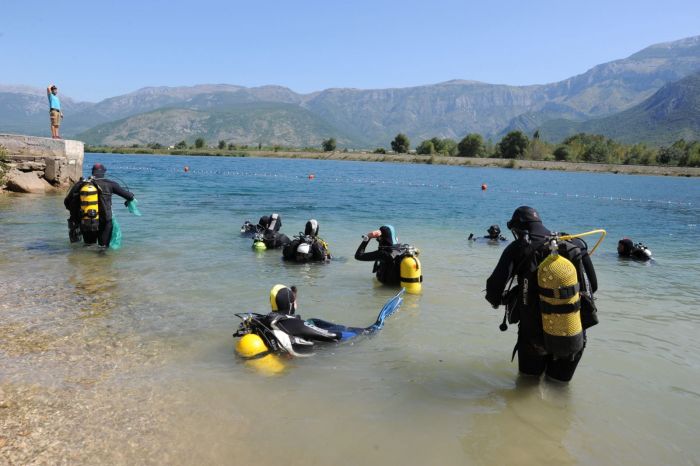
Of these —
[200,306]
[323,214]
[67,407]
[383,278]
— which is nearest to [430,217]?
[323,214]

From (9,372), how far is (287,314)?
3122 millimetres

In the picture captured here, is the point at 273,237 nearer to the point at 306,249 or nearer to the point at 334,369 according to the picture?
the point at 306,249

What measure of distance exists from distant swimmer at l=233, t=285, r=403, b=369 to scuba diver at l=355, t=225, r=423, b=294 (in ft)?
10.4

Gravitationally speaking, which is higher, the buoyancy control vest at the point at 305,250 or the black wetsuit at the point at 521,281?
the black wetsuit at the point at 521,281

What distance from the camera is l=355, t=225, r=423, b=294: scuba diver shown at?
9641 millimetres

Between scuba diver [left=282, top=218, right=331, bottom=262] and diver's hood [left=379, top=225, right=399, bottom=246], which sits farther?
scuba diver [left=282, top=218, right=331, bottom=262]

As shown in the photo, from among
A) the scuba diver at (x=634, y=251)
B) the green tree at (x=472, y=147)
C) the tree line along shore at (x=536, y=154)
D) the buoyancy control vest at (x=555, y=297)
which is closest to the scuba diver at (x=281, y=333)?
the buoyancy control vest at (x=555, y=297)

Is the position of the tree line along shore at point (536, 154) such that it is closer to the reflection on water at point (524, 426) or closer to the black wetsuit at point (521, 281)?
the reflection on water at point (524, 426)

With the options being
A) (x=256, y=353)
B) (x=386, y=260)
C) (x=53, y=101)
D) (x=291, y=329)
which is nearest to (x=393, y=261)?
(x=386, y=260)

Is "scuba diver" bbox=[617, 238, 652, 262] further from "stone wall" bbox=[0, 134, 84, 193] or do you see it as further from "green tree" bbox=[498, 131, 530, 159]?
"green tree" bbox=[498, 131, 530, 159]

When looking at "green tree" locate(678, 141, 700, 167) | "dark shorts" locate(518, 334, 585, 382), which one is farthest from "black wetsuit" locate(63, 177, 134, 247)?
"green tree" locate(678, 141, 700, 167)

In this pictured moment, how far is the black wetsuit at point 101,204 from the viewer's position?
11203 millimetres

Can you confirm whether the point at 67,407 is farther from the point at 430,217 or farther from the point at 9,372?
the point at 430,217

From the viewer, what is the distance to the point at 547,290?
174 inches
